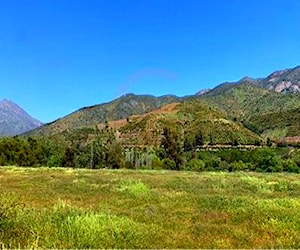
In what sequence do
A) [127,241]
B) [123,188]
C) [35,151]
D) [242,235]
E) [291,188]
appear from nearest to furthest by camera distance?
[127,241], [242,235], [123,188], [291,188], [35,151]

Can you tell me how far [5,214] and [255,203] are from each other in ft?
38.4

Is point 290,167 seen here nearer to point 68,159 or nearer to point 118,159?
point 118,159

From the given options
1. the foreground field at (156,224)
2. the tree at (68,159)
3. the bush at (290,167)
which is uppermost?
the tree at (68,159)

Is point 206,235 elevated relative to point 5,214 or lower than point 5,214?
lower

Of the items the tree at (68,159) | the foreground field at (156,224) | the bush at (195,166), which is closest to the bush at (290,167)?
the bush at (195,166)

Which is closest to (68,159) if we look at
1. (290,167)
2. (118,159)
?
(118,159)

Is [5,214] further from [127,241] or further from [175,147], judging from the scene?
[175,147]

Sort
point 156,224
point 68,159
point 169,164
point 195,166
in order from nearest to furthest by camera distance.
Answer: point 156,224 → point 68,159 → point 169,164 → point 195,166

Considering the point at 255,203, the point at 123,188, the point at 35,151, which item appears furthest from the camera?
the point at 35,151

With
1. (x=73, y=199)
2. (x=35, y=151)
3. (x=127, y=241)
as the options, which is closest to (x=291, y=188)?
(x=73, y=199)

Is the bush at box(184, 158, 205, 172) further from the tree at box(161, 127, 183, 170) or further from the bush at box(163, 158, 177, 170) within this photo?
the bush at box(163, 158, 177, 170)

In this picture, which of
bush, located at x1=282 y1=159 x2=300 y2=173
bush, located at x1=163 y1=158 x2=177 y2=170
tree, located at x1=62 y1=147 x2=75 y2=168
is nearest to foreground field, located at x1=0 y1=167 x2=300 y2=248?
tree, located at x1=62 y1=147 x2=75 y2=168

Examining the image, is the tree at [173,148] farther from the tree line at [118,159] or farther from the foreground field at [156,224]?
the foreground field at [156,224]

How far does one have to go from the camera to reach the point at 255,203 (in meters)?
20.7
